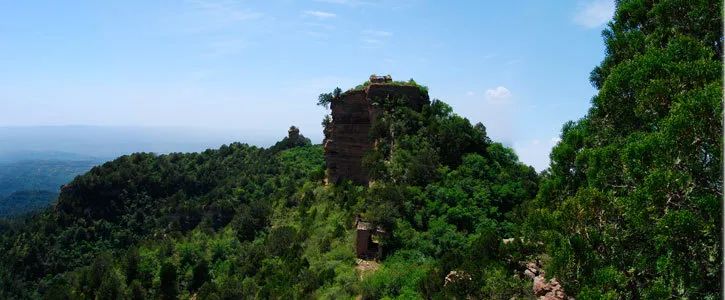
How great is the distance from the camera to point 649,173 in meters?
9.93

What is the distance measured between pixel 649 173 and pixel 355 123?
2882 centimetres

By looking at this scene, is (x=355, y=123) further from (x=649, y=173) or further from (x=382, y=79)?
(x=649, y=173)

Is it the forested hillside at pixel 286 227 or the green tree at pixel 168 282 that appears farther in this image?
the green tree at pixel 168 282

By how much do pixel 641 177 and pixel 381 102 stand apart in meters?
26.1

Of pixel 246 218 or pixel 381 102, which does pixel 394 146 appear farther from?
pixel 246 218

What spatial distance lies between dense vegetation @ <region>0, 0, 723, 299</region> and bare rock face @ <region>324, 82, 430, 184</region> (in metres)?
0.88

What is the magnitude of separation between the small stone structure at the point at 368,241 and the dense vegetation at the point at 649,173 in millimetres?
13482

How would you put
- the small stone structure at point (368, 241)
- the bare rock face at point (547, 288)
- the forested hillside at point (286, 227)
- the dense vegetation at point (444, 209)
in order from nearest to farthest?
1. the dense vegetation at point (444, 209)
2. the bare rock face at point (547, 288)
3. the forested hillside at point (286, 227)
4. the small stone structure at point (368, 241)

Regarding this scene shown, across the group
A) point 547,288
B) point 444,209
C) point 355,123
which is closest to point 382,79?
point 355,123

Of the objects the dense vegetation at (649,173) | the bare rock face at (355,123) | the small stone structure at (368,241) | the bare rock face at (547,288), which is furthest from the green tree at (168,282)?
the dense vegetation at (649,173)

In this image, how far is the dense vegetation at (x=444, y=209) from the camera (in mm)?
9727

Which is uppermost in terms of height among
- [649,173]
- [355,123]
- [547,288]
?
[355,123]

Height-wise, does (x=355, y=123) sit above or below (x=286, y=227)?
above

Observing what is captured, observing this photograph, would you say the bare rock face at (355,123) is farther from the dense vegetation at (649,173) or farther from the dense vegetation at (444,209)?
the dense vegetation at (649,173)
